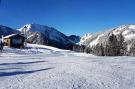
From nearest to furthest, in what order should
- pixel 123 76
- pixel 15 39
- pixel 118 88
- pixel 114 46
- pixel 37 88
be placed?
pixel 37 88
pixel 118 88
pixel 123 76
pixel 15 39
pixel 114 46

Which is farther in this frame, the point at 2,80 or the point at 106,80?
the point at 106,80

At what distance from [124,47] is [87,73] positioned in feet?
308

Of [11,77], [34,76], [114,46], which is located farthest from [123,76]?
[114,46]

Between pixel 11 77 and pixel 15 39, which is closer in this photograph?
pixel 11 77

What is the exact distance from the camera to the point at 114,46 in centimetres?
10975

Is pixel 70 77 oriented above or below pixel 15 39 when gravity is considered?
below

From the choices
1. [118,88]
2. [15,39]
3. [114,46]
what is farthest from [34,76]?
[114,46]

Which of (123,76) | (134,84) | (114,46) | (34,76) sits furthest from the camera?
(114,46)

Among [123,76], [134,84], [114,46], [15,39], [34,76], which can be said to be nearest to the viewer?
[134,84]

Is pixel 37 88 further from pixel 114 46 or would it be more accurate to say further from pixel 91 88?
pixel 114 46

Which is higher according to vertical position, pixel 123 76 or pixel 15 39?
pixel 15 39

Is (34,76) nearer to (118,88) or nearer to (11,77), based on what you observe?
(11,77)

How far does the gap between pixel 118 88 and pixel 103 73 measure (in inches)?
183

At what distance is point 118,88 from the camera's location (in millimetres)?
15445
